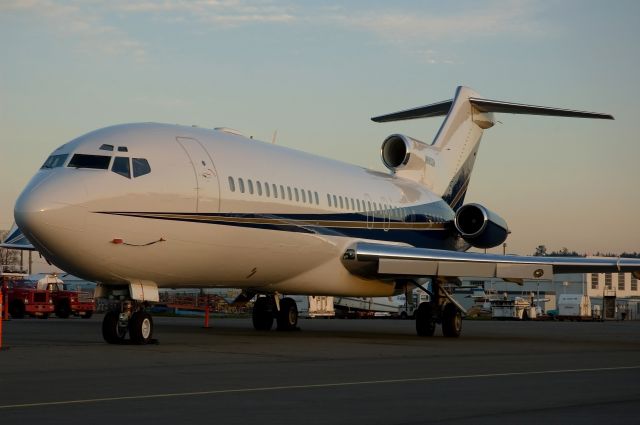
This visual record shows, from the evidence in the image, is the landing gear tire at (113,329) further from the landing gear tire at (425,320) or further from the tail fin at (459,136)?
the tail fin at (459,136)

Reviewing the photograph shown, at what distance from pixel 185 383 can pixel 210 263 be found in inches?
322

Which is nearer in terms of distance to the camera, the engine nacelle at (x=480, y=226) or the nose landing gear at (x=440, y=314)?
the nose landing gear at (x=440, y=314)

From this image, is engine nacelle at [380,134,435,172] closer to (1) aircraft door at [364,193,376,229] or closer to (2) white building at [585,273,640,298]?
(1) aircraft door at [364,193,376,229]

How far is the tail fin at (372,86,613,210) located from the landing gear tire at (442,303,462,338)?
6.55m

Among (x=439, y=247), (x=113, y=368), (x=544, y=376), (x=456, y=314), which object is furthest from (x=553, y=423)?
(x=439, y=247)

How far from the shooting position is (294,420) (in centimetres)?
830

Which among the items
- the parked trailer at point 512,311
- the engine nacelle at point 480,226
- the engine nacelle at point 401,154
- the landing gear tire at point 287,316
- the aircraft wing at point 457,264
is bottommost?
the parked trailer at point 512,311

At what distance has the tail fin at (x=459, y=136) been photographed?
31875 millimetres

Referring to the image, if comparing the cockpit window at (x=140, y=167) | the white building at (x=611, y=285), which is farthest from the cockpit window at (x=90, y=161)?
the white building at (x=611, y=285)

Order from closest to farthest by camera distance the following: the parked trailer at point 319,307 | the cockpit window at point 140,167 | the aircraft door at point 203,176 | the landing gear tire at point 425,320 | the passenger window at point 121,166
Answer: the passenger window at point 121,166 < the cockpit window at point 140,167 < the aircraft door at point 203,176 < the landing gear tire at point 425,320 < the parked trailer at point 319,307

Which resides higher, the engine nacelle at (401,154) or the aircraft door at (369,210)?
the engine nacelle at (401,154)

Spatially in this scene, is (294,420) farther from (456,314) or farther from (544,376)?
(456,314)

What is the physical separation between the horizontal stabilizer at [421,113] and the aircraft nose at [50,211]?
64.0ft

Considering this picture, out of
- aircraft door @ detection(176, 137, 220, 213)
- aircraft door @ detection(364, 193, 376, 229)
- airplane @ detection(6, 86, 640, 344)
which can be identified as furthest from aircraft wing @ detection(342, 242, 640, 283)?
aircraft door @ detection(176, 137, 220, 213)
